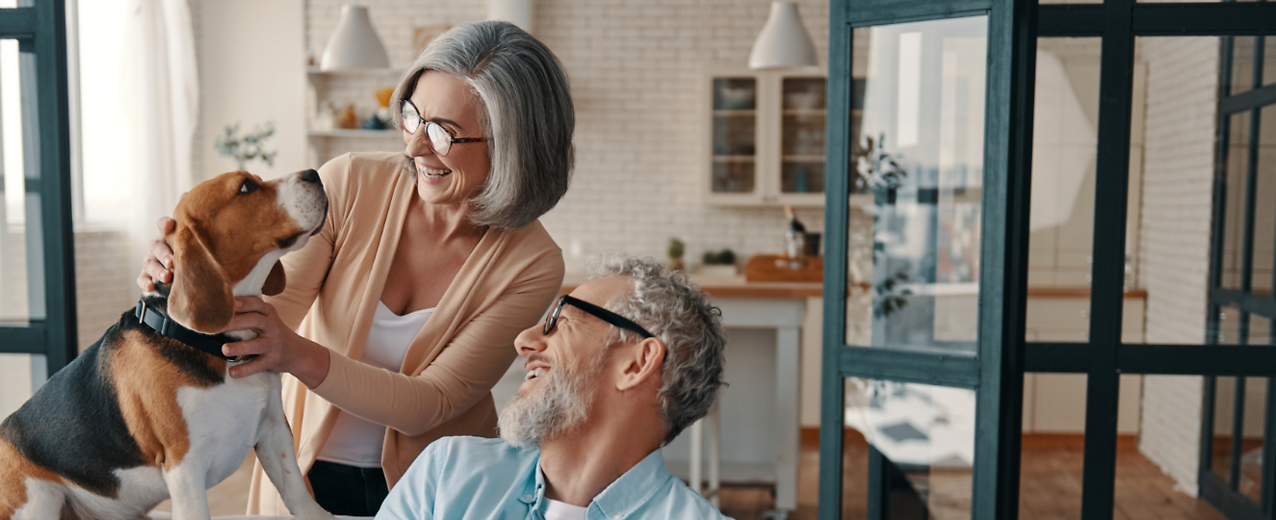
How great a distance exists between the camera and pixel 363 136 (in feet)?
18.7

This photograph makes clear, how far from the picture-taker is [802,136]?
538 centimetres

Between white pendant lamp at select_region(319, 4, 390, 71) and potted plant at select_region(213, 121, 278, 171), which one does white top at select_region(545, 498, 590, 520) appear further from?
potted plant at select_region(213, 121, 278, 171)

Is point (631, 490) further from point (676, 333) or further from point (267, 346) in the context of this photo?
point (267, 346)

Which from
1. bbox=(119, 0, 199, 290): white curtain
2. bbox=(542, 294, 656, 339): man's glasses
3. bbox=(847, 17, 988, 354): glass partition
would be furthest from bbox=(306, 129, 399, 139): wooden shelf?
bbox=(542, 294, 656, 339): man's glasses

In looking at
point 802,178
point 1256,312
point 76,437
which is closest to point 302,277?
point 76,437

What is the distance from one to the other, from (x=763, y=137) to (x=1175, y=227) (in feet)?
11.0

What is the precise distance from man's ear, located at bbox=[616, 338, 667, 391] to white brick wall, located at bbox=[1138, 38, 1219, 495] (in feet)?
4.82

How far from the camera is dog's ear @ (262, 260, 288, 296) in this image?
3.76 feet

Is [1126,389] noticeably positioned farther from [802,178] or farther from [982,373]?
[802,178]

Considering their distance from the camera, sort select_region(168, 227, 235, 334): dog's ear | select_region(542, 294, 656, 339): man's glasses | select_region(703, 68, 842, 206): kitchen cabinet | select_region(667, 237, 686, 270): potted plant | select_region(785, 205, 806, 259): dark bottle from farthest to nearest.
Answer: select_region(667, 237, 686, 270): potted plant, select_region(703, 68, 842, 206): kitchen cabinet, select_region(785, 205, 806, 259): dark bottle, select_region(542, 294, 656, 339): man's glasses, select_region(168, 227, 235, 334): dog's ear

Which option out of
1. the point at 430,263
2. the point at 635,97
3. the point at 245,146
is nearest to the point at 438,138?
the point at 430,263

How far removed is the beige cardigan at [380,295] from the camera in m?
1.30

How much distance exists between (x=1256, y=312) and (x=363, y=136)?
5178mm

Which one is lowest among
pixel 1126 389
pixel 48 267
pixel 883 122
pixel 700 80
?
pixel 1126 389
